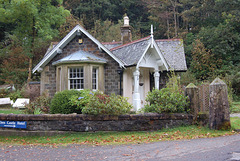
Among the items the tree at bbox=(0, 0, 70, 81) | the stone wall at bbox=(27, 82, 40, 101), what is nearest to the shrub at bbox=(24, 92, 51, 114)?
the stone wall at bbox=(27, 82, 40, 101)

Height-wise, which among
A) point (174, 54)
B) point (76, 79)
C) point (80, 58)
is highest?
point (174, 54)

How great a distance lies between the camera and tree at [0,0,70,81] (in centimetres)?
2144

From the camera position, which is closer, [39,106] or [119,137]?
[119,137]

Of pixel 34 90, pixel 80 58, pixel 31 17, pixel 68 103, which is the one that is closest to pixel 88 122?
pixel 68 103

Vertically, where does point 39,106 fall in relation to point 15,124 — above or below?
above

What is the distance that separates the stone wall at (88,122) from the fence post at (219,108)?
1703 mm

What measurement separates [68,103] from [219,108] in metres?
6.07

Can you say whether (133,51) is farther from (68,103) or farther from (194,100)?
(194,100)

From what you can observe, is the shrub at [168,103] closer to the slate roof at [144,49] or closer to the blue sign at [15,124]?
the slate roof at [144,49]

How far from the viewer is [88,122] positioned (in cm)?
920

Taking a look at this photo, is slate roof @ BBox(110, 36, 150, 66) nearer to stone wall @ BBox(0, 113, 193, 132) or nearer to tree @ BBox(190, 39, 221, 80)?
stone wall @ BBox(0, 113, 193, 132)

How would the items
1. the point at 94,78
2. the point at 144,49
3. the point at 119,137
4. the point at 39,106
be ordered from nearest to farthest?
the point at 119,137 → the point at 39,106 → the point at 144,49 → the point at 94,78

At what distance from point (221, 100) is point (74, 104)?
5.70m

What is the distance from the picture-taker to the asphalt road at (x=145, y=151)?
5.99 metres
